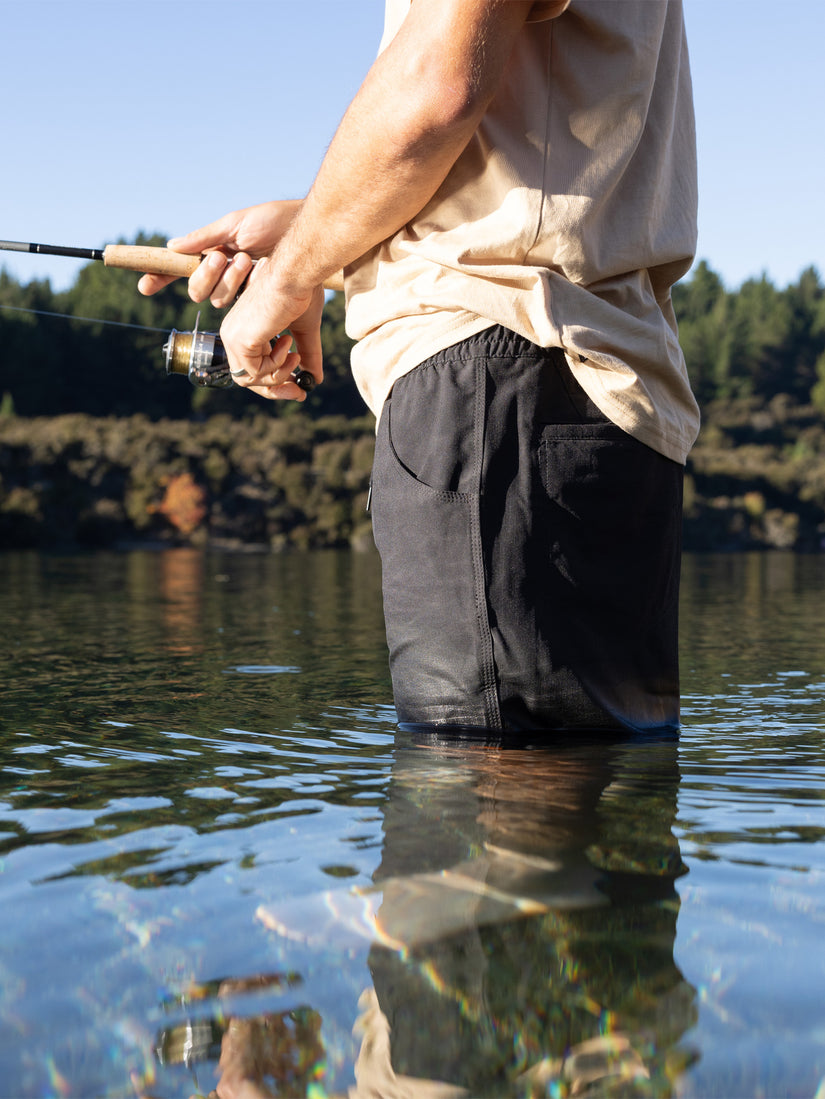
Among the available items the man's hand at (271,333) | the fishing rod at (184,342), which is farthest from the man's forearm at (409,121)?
the fishing rod at (184,342)

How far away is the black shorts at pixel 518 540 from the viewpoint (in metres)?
2.12

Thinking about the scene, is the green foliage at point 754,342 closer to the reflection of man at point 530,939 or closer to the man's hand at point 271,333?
the man's hand at point 271,333

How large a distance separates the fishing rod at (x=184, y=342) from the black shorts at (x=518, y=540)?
821 millimetres

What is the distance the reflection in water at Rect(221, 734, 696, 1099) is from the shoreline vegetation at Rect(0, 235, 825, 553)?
17514mm

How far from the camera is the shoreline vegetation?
34.6 metres

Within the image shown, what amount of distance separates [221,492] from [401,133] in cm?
3565

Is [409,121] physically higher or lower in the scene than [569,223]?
higher

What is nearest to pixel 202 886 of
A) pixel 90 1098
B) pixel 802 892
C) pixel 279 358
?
pixel 90 1098

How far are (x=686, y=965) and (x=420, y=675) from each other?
1.12 meters

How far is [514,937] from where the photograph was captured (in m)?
1.31

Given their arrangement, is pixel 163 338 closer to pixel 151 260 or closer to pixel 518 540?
pixel 151 260

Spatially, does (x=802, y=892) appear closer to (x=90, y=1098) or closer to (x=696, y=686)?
(x=90, y=1098)

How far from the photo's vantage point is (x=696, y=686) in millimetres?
3979

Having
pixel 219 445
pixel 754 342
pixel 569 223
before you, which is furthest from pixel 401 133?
pixel 754 342
